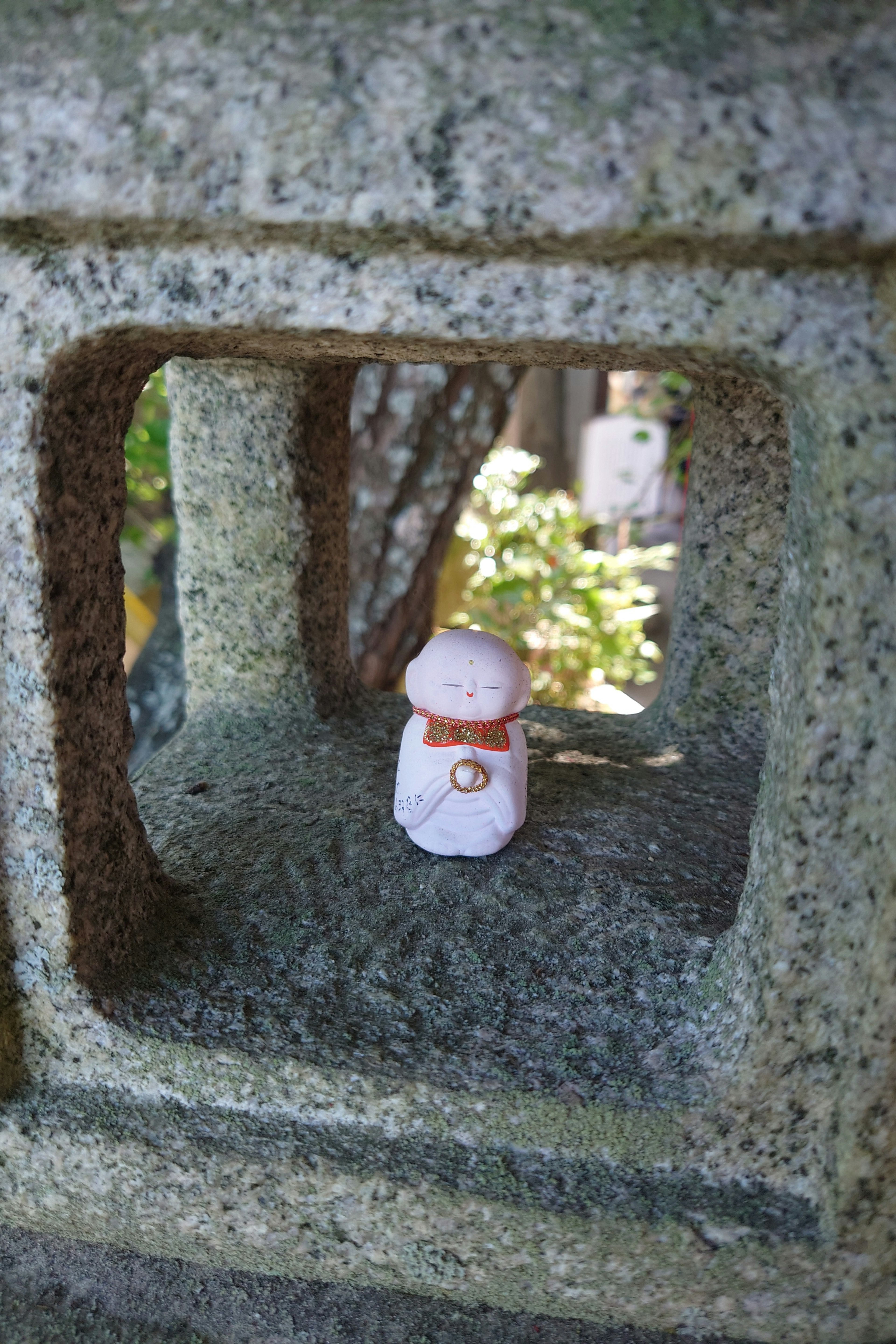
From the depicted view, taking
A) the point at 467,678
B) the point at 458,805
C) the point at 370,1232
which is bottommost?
the point at 370,1232

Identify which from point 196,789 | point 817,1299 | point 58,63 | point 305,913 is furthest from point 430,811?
point 58,63

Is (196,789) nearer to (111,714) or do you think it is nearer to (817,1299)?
(111,714)

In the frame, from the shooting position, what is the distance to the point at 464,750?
1248 millimetres

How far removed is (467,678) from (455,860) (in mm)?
227

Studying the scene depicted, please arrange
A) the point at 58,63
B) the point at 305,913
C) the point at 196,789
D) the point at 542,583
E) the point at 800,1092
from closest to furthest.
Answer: the point at 58,63 → the point at 800,1092 → the point at 305,913 → the point at 196,789 → the point at 542,583

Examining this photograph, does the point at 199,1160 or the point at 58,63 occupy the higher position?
the point at 58,63

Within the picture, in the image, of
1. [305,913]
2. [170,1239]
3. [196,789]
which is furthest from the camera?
[196,789]

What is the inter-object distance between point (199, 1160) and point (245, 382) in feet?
3.27

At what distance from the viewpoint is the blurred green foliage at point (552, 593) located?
3.20 meters

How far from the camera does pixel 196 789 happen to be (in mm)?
1437

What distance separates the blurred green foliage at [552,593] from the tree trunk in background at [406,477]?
407mm

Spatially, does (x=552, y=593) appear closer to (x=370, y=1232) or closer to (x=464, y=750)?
(x=464, y=750)

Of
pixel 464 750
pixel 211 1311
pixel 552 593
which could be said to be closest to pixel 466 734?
pixel 464 750

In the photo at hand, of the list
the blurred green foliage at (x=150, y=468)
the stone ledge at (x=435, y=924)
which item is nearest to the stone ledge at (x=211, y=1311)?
the stone ledge at (x=435, y=924)
